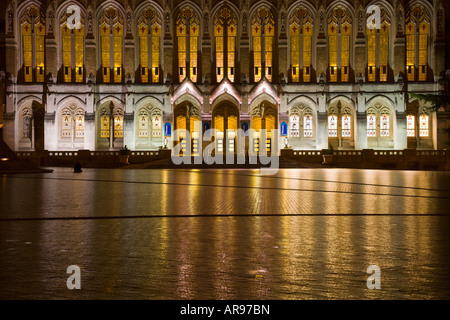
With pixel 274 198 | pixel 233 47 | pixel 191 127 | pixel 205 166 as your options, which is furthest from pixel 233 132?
pixel 274 198

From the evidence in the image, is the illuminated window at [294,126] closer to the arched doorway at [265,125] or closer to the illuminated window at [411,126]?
the arched doorway at [265,125]

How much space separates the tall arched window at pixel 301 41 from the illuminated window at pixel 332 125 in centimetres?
471

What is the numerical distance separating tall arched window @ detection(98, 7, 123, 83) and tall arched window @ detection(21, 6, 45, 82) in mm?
6247

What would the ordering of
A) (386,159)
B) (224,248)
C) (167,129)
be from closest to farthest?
1. (224,248)
2. (386,159)
3. (167,129)

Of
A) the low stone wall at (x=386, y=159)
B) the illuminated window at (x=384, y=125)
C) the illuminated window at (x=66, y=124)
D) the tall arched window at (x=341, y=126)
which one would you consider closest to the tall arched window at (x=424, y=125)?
the illuminated window at (x=384, y=125)

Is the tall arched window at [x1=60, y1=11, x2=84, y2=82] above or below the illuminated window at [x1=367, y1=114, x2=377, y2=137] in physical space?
above

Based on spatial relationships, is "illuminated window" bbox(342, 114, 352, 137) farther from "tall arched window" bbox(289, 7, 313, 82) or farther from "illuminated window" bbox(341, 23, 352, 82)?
"tall arched window" bbox(289, 7, 313, 82)

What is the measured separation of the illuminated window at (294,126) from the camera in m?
58.1

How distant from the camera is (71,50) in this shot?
5822 centimetres

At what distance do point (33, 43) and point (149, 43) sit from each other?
40.1 feet

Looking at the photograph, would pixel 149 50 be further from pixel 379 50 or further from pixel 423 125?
pixel 423 125

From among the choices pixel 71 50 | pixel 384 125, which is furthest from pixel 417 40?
pixel 71 50

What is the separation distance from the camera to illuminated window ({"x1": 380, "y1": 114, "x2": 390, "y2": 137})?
58.1m

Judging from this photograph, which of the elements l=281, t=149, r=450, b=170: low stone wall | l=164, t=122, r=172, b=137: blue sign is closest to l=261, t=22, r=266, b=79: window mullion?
l=281, t=149, r=450, b=170: low stone wall
